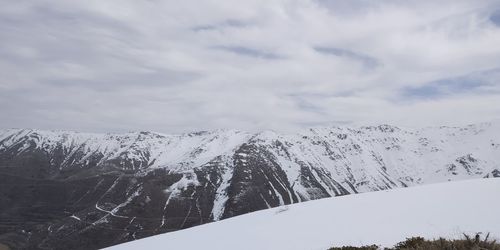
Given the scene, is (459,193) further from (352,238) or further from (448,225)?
(352,238)

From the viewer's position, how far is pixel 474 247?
6.52 metres

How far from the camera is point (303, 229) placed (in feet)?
41.8

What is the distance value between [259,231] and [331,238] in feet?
9.32

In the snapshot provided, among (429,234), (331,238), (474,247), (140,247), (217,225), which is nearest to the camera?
(474,247)

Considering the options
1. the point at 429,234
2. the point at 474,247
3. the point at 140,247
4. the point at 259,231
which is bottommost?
the point at 140,247

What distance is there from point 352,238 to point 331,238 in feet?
1.82

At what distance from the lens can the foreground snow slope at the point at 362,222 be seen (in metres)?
10.7

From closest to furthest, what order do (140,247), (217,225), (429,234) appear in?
(429,234) < (140,247) < (217,225)

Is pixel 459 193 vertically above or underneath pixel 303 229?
above

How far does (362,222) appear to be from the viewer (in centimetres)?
1239

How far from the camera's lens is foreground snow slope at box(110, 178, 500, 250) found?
10688mm

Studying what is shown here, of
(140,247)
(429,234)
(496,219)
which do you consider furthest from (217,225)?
(496,219)

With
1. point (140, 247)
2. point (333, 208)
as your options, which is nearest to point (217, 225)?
point (140, 247)

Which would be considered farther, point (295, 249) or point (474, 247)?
point (295, 249)
